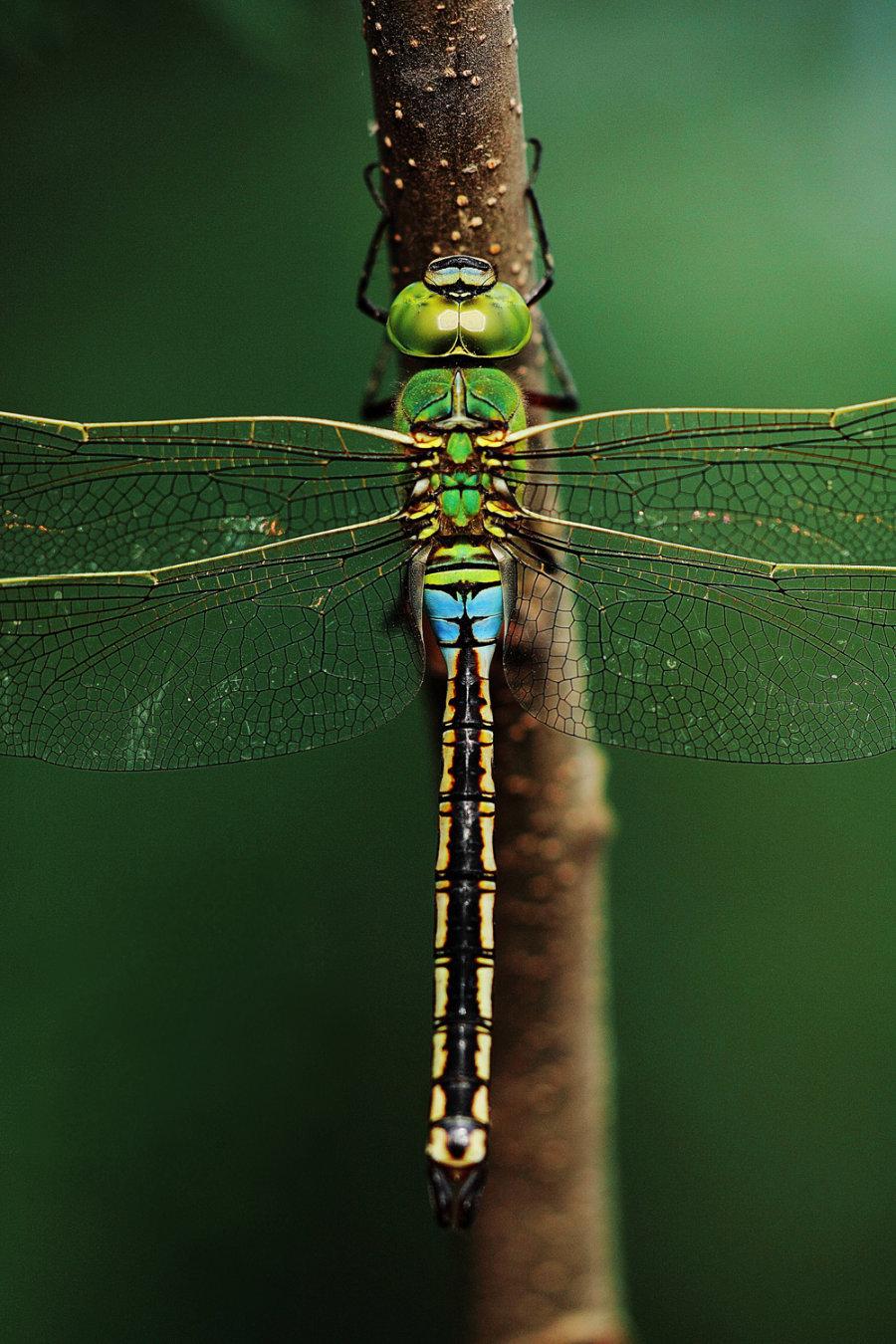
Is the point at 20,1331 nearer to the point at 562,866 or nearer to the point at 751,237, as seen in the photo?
the point at 562,866

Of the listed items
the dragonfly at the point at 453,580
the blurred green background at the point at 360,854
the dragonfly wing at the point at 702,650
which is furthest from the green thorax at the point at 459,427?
the blurred green background at the point at 360,854

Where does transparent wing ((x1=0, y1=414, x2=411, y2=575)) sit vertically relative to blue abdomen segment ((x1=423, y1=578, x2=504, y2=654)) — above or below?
above

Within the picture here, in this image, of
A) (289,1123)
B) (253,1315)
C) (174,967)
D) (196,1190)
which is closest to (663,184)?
(174,967)

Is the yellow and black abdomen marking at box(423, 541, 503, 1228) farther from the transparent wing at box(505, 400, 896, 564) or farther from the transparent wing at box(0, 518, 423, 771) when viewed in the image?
the transparent wing at box(505, 400, 896, 564)

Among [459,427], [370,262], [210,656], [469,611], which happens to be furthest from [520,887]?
[370,262]

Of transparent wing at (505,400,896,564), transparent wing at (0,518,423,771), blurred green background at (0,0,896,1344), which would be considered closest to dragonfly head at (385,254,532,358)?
transparent wing at (505,400,896,564)

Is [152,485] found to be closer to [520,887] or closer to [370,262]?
[370,262]

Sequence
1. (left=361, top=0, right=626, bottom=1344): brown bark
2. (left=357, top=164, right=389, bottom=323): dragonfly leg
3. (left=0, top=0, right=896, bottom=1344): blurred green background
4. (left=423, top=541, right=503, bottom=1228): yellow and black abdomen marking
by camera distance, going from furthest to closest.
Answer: (left=0, top=0, right=896, bottom=1344): blurred green background
(left=357, top=164, right=389, bottom=323): dragonfly leg
(left=423, top=541, right=503, bottom=1228): yellow and black abdomen marking
(left=361, top=0, right=626, bottom=1344): brown bark
